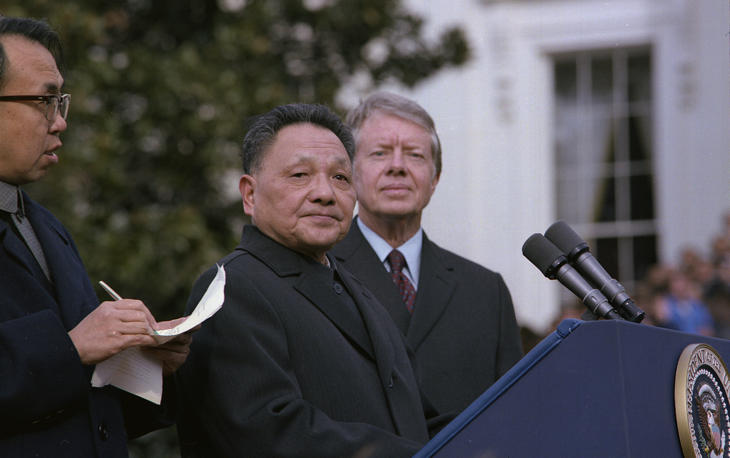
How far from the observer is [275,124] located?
2.86 meters

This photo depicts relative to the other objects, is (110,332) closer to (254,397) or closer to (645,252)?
(254,397)

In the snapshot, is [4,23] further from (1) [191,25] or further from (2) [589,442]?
(1) [191,25]

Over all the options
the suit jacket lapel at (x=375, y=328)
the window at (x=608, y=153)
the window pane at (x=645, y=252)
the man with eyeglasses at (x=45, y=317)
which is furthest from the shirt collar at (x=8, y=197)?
the window pane at (x=645, y=252)

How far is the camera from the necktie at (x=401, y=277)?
12.1 ft

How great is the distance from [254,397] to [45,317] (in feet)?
1.58

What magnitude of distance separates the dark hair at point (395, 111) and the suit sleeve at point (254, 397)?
1.33 m

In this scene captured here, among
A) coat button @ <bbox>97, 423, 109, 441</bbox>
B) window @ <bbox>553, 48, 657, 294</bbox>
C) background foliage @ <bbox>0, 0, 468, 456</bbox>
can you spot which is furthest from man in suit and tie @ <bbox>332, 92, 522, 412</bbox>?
window @ <bbox>553, 48, 657, 294</bbox>

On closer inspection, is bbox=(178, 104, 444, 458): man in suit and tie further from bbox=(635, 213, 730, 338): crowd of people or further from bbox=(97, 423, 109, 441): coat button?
bbox=(635, 213, 730, 338): crowd of people

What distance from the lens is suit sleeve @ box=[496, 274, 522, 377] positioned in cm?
358

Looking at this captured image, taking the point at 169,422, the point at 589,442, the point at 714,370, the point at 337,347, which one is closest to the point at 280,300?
the point at 337,347

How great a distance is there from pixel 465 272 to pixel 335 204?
42.7 inches

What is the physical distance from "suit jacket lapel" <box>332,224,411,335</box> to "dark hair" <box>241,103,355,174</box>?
72cm

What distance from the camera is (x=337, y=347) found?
8.68 ft

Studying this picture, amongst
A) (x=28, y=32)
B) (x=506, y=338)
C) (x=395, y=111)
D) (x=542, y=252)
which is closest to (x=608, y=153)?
(x=395, y=111)
